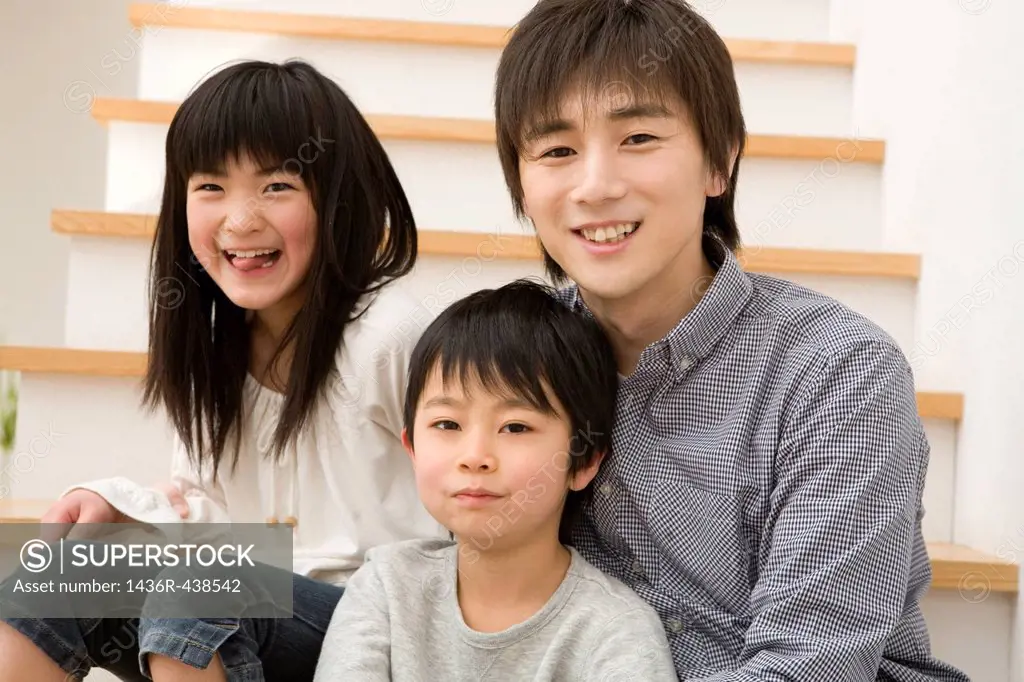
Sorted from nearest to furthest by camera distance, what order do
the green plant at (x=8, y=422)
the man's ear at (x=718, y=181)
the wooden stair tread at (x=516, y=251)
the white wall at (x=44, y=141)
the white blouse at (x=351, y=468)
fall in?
the man's ear at (x=718, y=181)
the white blouse at (x=351, y=468)
the wooden stair tread at (x=516, y=251)
the green plant at (x=8, y=422)
the white wall at (x=44, y=141)

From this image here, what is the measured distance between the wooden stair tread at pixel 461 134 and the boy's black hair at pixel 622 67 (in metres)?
0.65

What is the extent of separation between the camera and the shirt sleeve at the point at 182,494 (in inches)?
46.4

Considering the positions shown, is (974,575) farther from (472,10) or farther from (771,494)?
(472,10)

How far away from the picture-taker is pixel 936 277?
1563 millimetres

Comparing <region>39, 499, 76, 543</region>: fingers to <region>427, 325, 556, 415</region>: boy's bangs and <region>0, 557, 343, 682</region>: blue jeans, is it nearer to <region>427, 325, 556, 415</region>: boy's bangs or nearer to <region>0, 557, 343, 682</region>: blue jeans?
<region>0, 557, 343, 682</region>: blue jeans

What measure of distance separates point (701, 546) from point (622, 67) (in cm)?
46

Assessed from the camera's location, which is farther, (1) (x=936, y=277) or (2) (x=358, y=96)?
(2) (x=358, y=96)

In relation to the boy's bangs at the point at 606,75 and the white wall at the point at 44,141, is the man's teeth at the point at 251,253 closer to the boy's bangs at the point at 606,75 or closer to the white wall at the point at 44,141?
the boy's bangs at the point at 606,75

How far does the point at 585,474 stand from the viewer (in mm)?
1066

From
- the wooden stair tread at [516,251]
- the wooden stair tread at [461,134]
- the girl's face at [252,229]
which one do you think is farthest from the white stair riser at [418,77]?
the girl's face at [252,229]

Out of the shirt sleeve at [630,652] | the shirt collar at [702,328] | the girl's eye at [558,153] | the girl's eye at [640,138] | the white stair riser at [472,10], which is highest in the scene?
the white stair riser at [472,10]

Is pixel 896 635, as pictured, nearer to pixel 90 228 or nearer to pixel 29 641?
pixel 29 641

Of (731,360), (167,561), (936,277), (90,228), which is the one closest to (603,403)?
(731,360)

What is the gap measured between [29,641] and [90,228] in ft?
2.60
